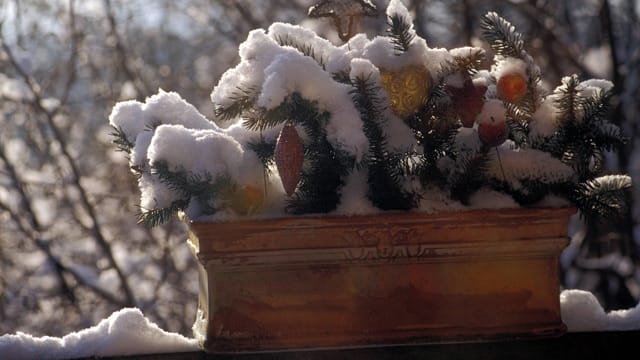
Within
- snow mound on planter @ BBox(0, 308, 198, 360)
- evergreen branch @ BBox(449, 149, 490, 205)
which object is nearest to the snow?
evergreen branch @ BBox(449, 149, 490, 205)

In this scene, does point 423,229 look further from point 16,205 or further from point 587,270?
point 16,205

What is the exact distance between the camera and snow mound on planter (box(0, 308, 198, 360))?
0.98 metres

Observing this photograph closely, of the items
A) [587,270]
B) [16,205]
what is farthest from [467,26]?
[16,205]

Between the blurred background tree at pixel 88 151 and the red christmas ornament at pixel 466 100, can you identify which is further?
the blurred background tree at pixel 88 151

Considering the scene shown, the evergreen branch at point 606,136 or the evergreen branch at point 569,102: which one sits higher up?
the evergreen branch at point 569,102

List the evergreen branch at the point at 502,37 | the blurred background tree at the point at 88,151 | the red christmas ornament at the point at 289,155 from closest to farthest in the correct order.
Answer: the red christmas ornament at the point at 289,155 < the evergreen branch at the point at 502,37 < the blurred background tree at the point at 88,151

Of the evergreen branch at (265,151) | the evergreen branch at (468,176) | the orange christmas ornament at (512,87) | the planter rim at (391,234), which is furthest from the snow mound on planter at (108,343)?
the orange christmas ornament at (512,87)

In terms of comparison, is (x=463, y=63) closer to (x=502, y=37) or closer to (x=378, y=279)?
(x=502, y=37)

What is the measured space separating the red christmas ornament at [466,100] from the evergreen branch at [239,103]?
21 centimetres

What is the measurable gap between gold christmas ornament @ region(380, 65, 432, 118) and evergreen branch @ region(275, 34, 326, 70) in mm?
87

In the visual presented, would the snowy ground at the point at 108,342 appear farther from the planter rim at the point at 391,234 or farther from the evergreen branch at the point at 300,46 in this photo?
the evergreen branch at the point at 300,46

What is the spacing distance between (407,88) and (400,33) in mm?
65

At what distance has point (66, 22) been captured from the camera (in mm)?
4773

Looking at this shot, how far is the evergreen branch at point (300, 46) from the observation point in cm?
97
